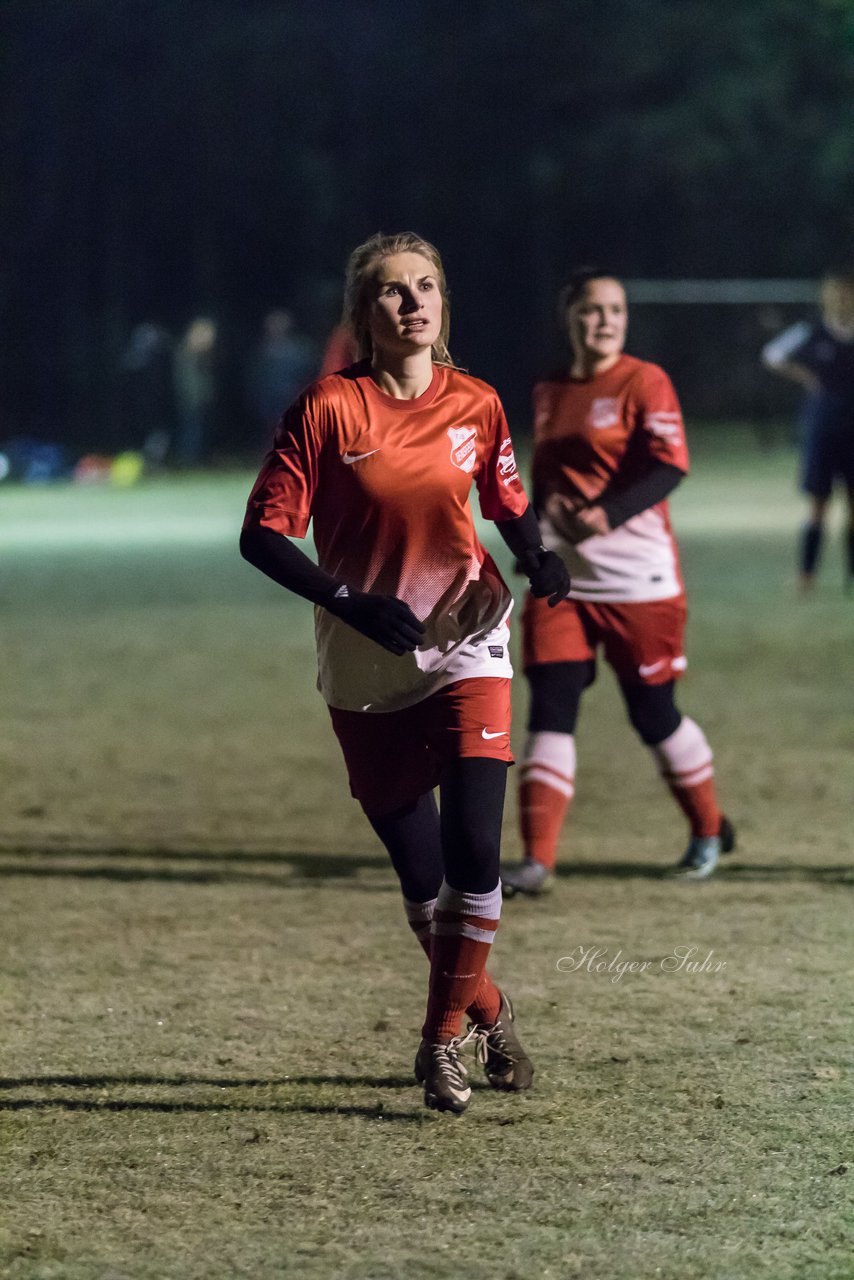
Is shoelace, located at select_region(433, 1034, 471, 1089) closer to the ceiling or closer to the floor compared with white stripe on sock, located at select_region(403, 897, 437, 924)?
closer to the floor

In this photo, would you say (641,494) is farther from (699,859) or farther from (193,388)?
(193,388)

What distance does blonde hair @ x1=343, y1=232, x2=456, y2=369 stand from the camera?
4.76m

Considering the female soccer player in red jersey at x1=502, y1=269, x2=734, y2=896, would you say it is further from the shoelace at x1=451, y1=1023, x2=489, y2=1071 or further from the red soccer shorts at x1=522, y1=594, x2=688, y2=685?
→ the shoelace at x1=451, y1=1023, x2=489, y2=1071

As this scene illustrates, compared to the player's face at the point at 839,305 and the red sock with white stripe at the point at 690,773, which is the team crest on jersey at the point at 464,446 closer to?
the red sock with white stripe at the point at 690,773

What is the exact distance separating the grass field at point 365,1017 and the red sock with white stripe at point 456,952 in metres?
0.22

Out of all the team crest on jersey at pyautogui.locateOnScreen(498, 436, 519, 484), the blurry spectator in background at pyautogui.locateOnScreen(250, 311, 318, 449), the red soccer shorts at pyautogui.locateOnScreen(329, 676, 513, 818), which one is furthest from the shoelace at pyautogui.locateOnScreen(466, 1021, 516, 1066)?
the blurry spectator in background at pyautogui.locateOnScreen(250, 311, 318, 449)

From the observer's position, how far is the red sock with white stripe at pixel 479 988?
500 cm

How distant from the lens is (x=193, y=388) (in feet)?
114

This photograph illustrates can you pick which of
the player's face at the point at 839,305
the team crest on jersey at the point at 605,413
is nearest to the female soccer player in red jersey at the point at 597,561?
the team crest on jersey at the point at 605,413

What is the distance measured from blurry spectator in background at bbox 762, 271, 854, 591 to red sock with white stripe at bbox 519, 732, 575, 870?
855cm

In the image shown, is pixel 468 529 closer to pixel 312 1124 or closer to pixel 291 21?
pixel 312 1124

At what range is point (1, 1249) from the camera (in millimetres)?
3943

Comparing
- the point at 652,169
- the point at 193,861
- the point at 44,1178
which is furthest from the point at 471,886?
the point at 652,169

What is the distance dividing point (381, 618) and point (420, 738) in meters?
0.50
